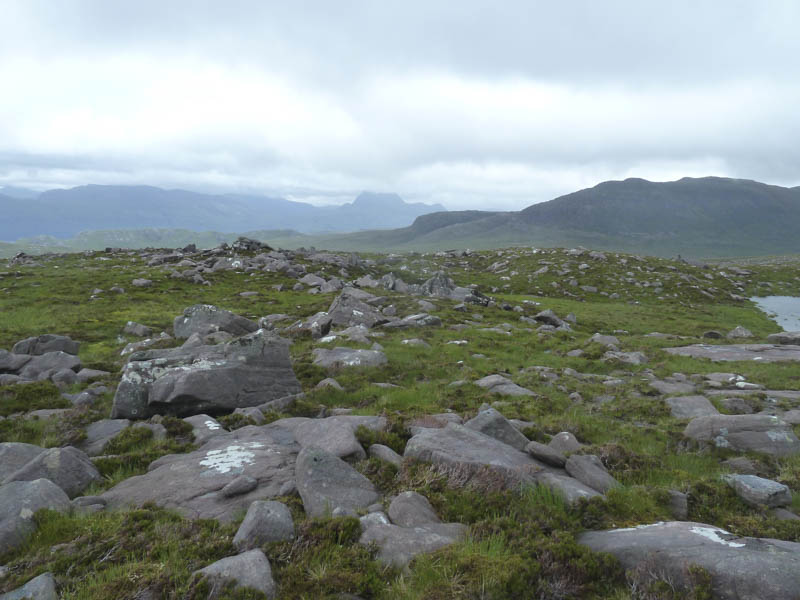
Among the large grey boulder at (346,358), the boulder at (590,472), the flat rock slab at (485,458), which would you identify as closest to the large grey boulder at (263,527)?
the flat rock slab at (485,458)

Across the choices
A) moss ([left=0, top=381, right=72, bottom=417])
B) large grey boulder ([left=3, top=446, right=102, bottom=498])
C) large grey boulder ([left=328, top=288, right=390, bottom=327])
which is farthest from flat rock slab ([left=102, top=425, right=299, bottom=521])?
large grey boulder ([left=328, top=288, right=390, bottom=327])

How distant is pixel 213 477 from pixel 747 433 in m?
14.8

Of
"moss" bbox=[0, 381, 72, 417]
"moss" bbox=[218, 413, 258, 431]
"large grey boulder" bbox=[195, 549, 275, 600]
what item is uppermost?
"large grey boulder" bbox=[195, 549, 275, 600]

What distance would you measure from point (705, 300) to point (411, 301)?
47.8 m

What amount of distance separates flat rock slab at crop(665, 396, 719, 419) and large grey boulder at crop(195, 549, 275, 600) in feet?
49.1

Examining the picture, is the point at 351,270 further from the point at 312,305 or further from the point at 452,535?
the point at 452,535

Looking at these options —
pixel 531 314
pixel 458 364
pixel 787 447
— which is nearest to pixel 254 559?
pixel 787 447

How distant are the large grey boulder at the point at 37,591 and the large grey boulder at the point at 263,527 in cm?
243

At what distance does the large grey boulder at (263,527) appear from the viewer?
7.11 m

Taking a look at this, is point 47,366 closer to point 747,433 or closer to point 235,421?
point 235,421

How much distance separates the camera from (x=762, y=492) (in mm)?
9156

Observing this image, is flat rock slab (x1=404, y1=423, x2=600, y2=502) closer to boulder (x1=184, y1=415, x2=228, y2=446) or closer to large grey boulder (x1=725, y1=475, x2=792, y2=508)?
large grey boulder (x1=725, y1=475, x2=792, y2=508)

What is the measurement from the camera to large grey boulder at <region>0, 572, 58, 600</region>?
5.93 metres

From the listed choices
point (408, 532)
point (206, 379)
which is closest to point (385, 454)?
→ point (408, 532)
